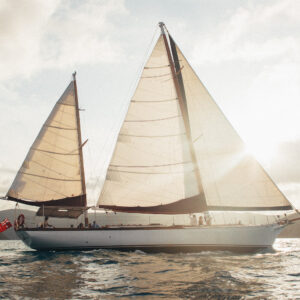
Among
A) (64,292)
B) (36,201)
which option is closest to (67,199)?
(36,201)

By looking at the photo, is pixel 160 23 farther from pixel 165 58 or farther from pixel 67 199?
pixel 67 199

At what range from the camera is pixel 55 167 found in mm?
25594

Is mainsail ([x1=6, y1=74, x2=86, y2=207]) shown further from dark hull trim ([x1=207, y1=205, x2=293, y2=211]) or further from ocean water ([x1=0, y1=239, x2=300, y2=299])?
dark hull trim ([x1=207, y1=205, x2=293, y2=211])

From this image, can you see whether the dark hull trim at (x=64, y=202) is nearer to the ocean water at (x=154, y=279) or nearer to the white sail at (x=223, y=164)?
the ocean water at (x=154, y=279)

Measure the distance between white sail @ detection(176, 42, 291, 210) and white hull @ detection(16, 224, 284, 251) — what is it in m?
1.98

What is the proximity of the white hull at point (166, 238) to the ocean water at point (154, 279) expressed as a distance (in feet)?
6.64

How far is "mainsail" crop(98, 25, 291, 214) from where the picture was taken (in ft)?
73.8

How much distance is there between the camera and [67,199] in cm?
2600

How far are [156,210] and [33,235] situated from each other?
1018 centimetres

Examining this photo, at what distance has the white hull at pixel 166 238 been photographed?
70.3 ft

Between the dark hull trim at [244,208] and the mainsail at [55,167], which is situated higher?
the mainsail at [55,167]

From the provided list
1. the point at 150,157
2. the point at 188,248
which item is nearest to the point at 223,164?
the point at 150,157

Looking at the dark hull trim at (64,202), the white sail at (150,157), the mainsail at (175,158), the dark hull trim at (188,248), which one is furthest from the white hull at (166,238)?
the dark hull trim at (64,202)

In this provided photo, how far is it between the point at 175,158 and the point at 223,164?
12.4ft
